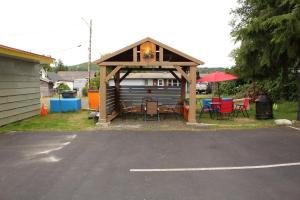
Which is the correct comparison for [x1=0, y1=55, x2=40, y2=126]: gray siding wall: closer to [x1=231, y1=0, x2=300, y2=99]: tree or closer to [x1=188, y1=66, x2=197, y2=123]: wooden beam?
[x1=188, y1=66, x2=197, y2=123]: wooden beam

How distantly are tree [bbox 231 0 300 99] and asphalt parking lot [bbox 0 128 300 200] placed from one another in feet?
13.9

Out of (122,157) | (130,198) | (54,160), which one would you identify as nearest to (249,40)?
(122,157)

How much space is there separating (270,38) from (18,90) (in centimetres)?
1070

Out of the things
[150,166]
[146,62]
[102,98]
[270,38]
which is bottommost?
[150,166]

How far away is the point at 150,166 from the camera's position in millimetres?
6801

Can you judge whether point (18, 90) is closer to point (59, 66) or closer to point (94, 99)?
point (94, 99)

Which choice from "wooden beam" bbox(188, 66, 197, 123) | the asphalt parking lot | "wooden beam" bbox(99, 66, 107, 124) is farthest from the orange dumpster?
the asphalt parking lot

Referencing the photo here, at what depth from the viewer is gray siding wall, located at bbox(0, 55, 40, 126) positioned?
13008mm

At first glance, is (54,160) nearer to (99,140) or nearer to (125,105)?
(99,140)

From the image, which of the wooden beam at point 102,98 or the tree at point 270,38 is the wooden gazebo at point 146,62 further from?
the tree at point 270,38

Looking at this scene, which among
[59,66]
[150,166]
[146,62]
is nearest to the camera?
[150,166]

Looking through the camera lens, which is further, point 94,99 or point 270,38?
point 94,99

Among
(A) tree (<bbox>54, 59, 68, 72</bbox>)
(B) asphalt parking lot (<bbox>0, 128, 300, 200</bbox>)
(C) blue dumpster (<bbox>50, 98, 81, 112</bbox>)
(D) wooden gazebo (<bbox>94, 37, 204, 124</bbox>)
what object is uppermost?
(A) tree (<bbox>54, 59, 68, 72</bbox>)

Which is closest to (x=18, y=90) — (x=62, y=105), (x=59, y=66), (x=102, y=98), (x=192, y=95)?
(x=62, y=105)
